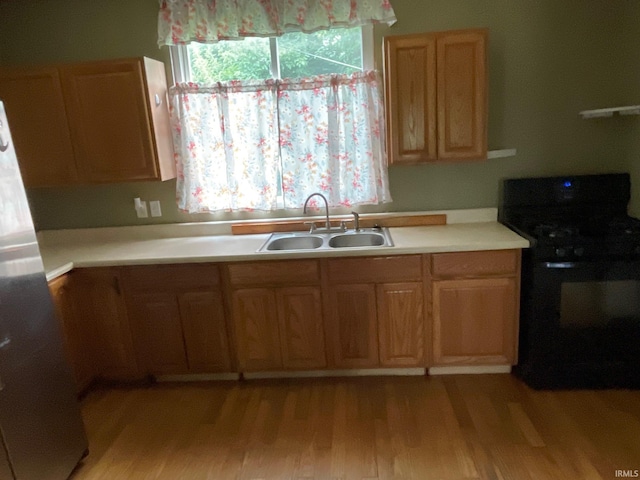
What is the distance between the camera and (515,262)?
8.23ft

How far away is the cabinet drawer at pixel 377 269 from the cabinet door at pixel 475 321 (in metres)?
0.16

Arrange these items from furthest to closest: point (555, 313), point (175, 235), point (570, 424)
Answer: point (175, 235)
point (555, 313)
point (570, 424)

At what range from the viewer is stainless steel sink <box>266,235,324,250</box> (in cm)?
291

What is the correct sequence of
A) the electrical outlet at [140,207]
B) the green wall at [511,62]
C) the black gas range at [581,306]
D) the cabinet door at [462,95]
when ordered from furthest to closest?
the electrical outlet at [140,207] < the green wall at [511,62] < the cabinet door at [462,95] < the black gas range at [581,306]

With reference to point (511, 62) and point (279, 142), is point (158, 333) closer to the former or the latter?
point (279, 142)

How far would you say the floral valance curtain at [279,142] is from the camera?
9.34 ft

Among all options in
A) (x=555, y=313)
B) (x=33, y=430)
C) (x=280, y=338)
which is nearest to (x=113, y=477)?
(x=33, y=430)

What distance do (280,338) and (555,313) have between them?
152 centimetres

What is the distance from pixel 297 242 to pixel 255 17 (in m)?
1.39

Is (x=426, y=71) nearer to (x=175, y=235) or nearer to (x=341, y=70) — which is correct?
(x=341, y=70)

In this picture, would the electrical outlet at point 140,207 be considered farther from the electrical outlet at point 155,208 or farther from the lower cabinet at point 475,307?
the lower cabinet at point 475,307

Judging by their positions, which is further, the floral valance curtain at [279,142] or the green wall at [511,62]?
the floral valance curtain at [279,142]

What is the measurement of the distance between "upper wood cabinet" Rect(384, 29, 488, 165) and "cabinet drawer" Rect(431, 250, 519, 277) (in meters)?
0.57

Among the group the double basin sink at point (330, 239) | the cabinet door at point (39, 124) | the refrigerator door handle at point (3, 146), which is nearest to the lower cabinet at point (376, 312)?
the double basin sink at point (330, 239)
